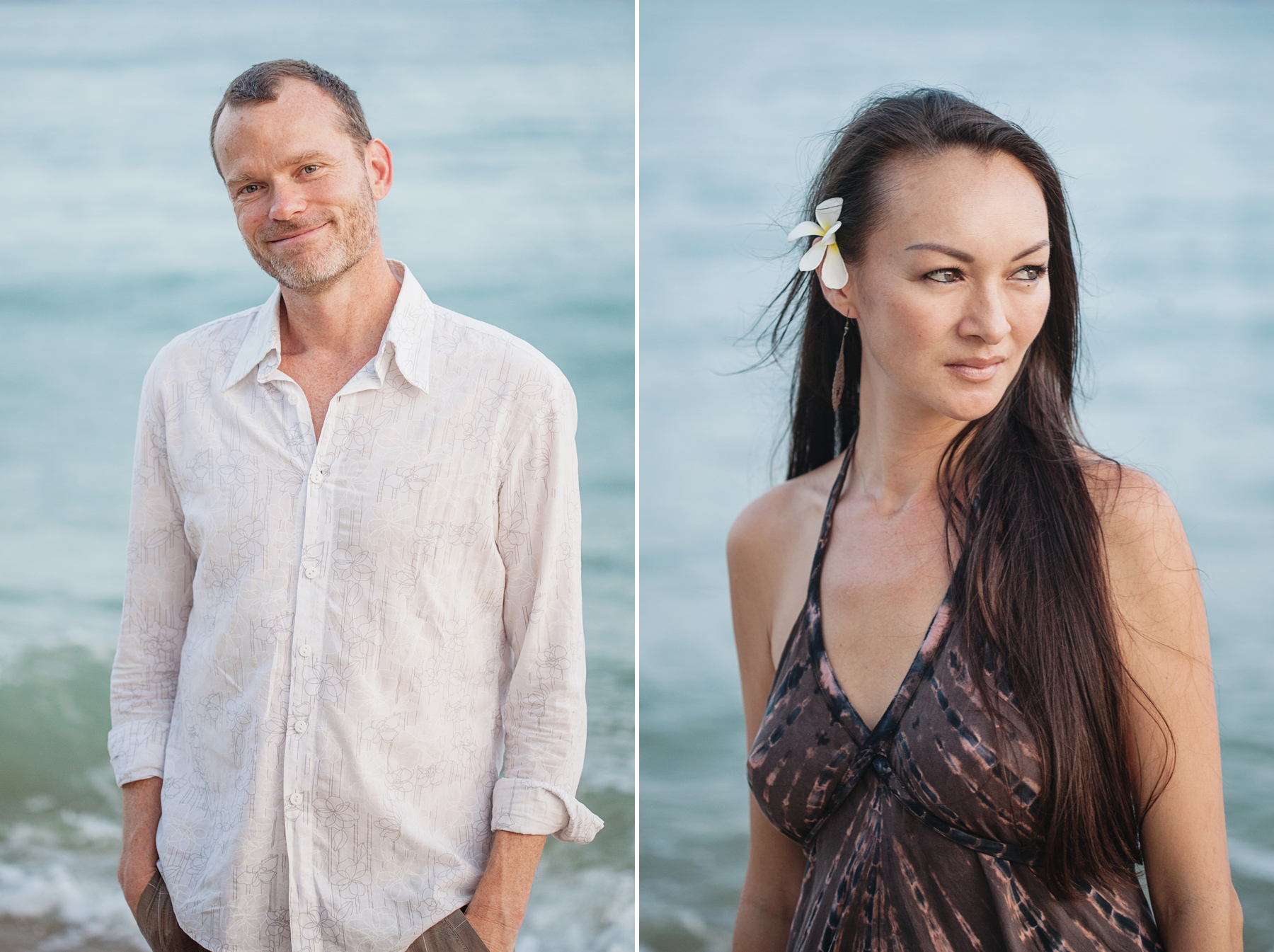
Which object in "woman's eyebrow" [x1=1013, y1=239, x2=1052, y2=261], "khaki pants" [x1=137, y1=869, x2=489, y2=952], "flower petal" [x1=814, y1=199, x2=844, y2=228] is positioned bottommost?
"khaki pants" [x1=137, y1=869, x2=489, y2=952]

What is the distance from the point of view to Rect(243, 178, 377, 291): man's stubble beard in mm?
1746

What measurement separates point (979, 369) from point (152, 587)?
133 cm

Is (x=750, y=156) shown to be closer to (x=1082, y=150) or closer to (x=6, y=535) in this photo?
(x=1082, y=150)

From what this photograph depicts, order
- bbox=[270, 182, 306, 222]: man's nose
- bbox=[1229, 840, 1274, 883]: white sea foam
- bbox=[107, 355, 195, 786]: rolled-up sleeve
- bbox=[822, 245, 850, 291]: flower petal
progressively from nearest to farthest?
bbox=[822, 245, 850, 291]: flower petal → bbox=[270, 182, 306, 222]: man's nose → bbox=[107, 355, 195, 786]: rolled-up sleeve → bbox=[1229, 840, 1274, 883]: white sea foam

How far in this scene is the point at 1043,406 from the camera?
1.58 metres

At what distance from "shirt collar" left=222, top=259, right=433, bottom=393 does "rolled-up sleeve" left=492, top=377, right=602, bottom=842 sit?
0.20 m

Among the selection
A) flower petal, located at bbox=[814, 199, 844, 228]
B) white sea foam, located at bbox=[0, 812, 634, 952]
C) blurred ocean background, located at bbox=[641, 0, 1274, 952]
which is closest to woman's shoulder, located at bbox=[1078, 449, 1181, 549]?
flower petal, located at bbox=[814, 199, 844, 228]

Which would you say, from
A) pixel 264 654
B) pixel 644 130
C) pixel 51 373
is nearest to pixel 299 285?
pixel 264 654

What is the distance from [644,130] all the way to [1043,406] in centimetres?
363

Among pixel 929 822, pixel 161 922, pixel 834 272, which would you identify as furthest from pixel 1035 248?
pixel 161 922

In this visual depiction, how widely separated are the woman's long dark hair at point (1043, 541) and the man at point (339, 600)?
596mm

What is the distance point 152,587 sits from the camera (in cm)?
186

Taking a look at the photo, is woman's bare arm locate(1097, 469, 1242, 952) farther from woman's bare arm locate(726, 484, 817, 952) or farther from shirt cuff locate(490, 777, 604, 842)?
shirt cuff locate(490, 777, 604, 842)

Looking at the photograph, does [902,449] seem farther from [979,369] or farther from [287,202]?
[287,202]
